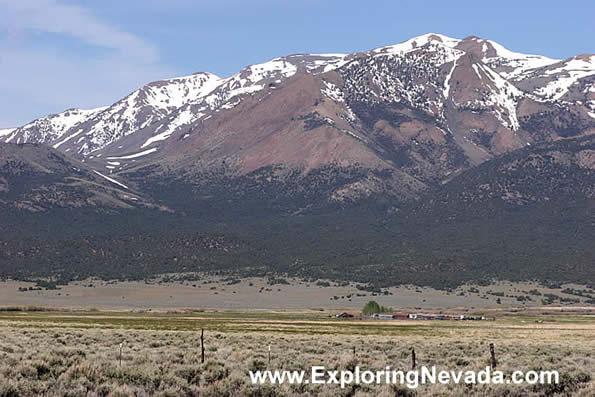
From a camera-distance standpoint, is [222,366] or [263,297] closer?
[222,366]

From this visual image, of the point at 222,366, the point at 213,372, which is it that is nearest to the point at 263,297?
the point at 222,366

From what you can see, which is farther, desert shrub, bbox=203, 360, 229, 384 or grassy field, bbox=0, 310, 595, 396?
desert shrub, bbox=203, 360, 229, 384

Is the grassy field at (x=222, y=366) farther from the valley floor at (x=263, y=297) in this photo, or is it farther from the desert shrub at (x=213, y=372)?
the valley floor at (x=263, y=297)

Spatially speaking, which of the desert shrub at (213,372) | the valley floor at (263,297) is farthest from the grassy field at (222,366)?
the valley floor at (263,297)

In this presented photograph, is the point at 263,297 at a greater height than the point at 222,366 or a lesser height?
greater

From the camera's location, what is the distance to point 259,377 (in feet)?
104

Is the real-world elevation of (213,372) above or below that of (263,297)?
below

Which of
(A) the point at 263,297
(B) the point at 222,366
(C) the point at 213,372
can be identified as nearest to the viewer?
(C) the point at 213,372

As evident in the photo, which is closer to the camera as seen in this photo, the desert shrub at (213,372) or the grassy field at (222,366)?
the grassy field at (222,366)

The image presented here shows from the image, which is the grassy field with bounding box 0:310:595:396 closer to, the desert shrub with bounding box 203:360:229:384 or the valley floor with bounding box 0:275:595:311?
the desert shrub with bounding box 203:360:229:384

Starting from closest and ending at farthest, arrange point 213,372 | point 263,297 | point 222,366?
point 213,372 < point 222,366 < point 263,297

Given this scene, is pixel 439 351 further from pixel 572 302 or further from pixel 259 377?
pixel 572 302

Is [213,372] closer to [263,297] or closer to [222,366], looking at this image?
[222,366]

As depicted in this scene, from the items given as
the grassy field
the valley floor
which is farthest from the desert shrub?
the valley floor
